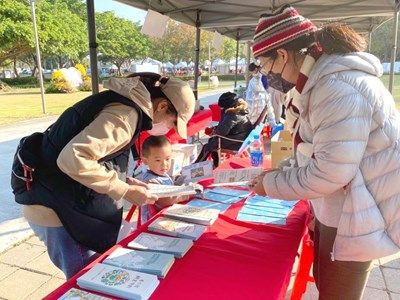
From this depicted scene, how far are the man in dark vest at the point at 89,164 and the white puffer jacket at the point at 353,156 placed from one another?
0.53m

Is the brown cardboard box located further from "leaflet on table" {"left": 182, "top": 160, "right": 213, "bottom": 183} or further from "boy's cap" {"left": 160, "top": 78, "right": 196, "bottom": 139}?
"boy's cap" {"left": 160, "top": 78, "right": 196, "bottom": 139}

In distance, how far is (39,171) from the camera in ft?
4.64

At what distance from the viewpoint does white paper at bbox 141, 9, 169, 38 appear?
4.13 m

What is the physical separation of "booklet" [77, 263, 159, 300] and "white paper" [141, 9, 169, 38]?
3404mm

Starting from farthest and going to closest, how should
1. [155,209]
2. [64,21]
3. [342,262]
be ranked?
[64,21] < [155,209] < [342,262]

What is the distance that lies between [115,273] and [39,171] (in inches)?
21.2

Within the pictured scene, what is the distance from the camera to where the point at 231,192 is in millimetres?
2045

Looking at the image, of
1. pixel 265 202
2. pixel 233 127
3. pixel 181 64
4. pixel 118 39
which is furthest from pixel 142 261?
pixel 181 64

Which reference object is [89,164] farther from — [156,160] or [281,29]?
[156,160]

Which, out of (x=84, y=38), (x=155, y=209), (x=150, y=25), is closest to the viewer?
(x=155, y=209)

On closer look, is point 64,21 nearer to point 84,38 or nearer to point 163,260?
point 84,38

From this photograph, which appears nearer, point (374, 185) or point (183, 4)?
point (374, 185)

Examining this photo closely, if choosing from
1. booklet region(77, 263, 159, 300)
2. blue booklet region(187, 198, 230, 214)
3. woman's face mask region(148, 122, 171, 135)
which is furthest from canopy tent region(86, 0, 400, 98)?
booklet region(77, 263, 159, 300)

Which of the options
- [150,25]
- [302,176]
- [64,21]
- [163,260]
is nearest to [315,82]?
[302,176]
